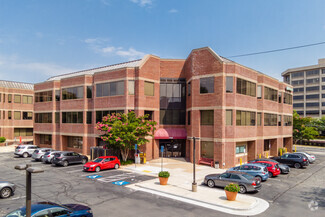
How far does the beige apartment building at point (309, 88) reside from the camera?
308 feet

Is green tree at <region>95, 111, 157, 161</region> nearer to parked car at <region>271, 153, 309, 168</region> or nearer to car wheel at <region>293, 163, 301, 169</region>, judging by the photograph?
parked car at <region>271, 153, 309, 168</region>

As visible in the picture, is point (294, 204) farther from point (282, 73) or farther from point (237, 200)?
point (282, 73)

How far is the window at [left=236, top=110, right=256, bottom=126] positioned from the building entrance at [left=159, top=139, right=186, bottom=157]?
9113mm

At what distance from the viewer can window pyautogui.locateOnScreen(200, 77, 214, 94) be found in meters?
30.0

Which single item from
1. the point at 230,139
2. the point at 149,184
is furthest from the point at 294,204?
the point at 230,139

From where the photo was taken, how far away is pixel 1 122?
5347 cm

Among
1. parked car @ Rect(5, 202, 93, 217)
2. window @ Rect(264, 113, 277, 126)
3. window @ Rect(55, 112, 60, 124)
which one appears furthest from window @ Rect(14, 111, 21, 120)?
window @ Rect(264, 113, 277, 126)

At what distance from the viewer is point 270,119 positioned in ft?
125

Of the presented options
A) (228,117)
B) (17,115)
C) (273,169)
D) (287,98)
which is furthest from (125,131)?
(17,115)

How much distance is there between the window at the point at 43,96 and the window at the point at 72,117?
586 cm

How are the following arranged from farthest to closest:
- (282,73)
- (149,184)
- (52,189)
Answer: (282,73) < (149,184) < (52,189)

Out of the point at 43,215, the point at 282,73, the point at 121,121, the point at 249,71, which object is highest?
the point at 282,73

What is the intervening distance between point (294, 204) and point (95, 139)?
28.5 metres

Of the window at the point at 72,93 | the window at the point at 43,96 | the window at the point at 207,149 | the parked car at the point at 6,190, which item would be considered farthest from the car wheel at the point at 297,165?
the window at the point at 43,96
